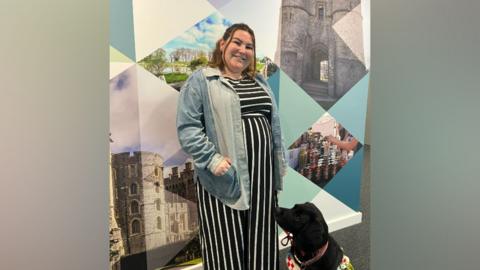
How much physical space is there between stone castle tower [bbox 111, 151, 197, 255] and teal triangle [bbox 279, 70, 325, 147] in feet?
2.36

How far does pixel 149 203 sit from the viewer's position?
170 cm

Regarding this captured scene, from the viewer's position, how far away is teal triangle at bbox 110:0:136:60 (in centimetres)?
146

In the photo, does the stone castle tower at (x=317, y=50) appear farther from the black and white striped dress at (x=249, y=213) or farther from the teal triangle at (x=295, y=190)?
the black and white striped dress at (x=249, y=213)

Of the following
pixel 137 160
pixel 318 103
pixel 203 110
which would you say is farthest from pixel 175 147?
pixel 318 103

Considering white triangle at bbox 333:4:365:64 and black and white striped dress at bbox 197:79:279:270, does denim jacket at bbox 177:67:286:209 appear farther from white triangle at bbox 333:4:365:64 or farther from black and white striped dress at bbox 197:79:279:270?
white triangle at bbox 333:4:365:64

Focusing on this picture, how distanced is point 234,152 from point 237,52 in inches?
16.6

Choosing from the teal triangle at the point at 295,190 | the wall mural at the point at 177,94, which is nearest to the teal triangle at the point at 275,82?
the wall mural at the point at 177,94

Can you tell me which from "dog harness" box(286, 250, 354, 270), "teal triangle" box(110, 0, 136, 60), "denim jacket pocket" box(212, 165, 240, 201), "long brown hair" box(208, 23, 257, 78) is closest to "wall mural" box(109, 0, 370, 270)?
"teal triangle" box(110, 0, 136, 60)

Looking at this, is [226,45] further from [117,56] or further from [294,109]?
[294,109]

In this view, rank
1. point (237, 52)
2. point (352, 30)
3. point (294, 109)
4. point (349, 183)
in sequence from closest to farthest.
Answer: point (237, 52) < point (294, 109) < point (352, 30) < point (349, 183)

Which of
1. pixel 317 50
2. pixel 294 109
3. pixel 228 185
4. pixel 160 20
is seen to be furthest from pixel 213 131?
pixel 317 50
